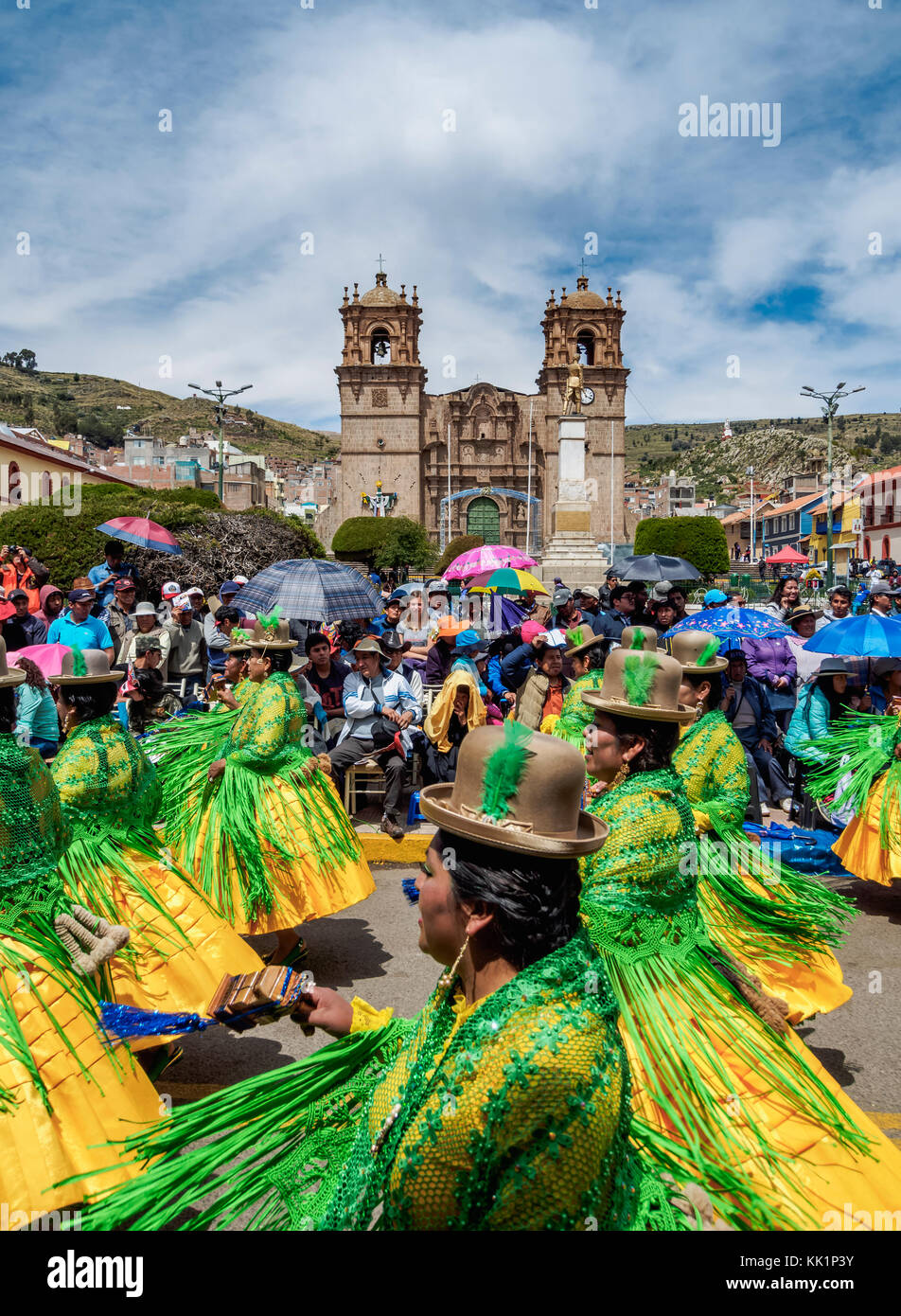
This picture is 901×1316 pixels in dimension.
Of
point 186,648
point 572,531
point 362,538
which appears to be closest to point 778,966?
point 186,648

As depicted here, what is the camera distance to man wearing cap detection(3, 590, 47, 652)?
876cm

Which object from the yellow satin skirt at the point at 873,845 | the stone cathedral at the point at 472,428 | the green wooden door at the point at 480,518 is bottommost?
the yellow satin skirt at the point at 873,845

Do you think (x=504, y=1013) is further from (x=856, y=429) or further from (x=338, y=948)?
(x=856, y=429)

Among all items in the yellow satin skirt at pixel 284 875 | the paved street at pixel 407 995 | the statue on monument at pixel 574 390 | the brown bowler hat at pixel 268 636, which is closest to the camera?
the paved street at pixel 407 995

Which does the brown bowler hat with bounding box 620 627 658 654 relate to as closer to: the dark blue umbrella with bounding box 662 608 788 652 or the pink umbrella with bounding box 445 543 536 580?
the dark blue umbrella with bounding box 662 608 788 652

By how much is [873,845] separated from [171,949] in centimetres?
431

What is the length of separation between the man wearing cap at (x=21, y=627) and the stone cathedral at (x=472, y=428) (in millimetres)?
49535

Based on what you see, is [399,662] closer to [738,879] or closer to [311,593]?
[311,593]

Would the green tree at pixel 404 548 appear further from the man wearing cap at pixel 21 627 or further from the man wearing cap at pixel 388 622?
the man wearing cap at pixel 21 627

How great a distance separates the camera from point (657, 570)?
1154 centimetres

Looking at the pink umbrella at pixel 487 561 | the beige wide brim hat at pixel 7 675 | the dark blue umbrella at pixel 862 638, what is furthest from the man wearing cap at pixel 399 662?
the beige wide brim hat at pixel 7 675

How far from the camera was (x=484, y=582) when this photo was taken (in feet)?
39.3

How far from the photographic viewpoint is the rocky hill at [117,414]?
117625 millimetres

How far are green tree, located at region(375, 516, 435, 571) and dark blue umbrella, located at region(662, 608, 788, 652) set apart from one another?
38817 millimetres
